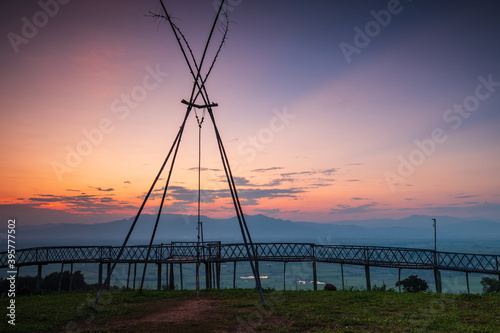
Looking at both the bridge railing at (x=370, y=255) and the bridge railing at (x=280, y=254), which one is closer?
the bridge railing at (x=370, y=255)

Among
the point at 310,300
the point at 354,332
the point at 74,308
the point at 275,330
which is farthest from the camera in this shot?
the point at 310,300

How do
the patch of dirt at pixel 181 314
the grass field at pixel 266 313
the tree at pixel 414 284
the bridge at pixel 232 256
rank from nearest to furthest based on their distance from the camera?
the grass field at pixel 266 313
the patch of dirt at pixel 181 314
the bridge at pixel 232 256
the tree at pixel 414 284

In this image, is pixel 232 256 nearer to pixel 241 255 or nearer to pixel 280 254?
pixel 241 255

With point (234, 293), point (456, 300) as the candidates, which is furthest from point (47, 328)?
point (456, 300)

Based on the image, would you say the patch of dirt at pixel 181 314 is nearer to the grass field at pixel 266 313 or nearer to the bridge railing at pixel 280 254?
the grass field at pixel 266 313

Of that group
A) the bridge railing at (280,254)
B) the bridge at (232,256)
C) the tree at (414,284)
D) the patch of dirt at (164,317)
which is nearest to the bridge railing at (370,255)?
the bridge at (232,256)

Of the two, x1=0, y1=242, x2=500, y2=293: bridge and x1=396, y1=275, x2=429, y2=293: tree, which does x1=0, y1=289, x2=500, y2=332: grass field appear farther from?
x1=396, y1=275, x2=429, y2=293: tree

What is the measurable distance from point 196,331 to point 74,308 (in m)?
6.33

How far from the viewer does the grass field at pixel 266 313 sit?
9.83 metres

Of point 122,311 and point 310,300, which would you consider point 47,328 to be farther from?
point 310,300

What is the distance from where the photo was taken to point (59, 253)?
94.1 feet

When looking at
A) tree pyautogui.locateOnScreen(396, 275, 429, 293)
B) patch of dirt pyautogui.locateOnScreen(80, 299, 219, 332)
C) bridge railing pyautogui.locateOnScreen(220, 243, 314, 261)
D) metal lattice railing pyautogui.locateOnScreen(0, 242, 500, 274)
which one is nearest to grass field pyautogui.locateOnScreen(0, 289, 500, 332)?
patch of dirt pyautogui.locateOnScreen(80, 299, 219, 332)

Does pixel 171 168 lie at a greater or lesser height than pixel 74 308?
greater

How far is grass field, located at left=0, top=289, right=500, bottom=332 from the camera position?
9.83 m
